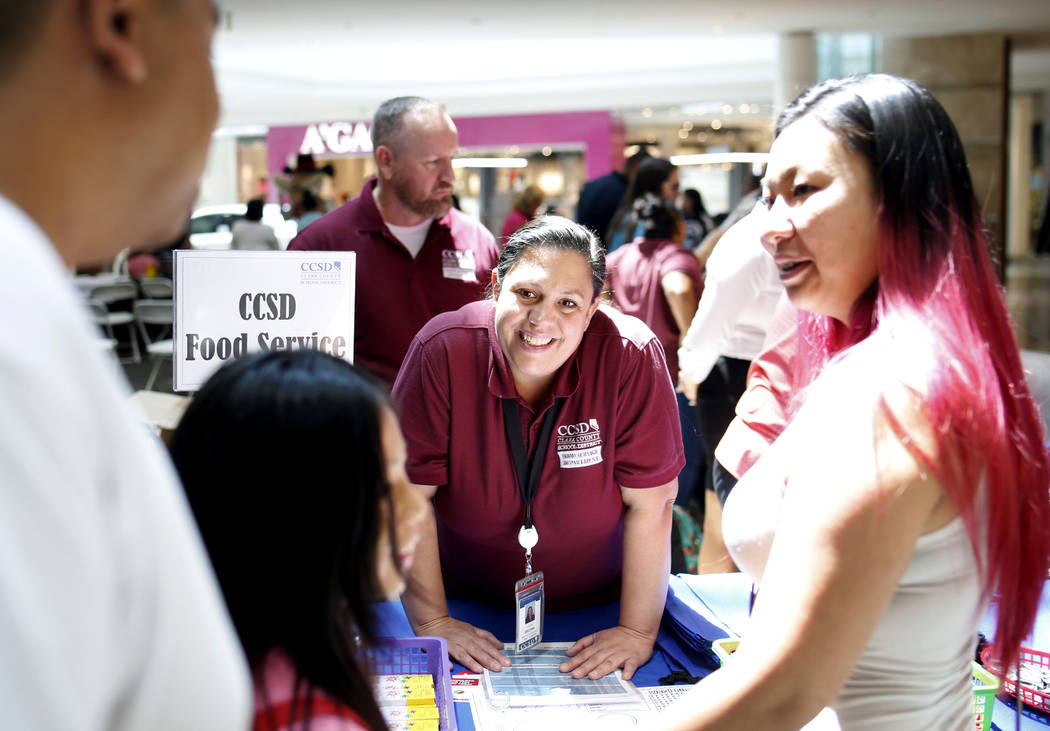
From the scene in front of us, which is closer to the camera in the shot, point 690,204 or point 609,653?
point 609,653

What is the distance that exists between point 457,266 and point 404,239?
0.22 metres

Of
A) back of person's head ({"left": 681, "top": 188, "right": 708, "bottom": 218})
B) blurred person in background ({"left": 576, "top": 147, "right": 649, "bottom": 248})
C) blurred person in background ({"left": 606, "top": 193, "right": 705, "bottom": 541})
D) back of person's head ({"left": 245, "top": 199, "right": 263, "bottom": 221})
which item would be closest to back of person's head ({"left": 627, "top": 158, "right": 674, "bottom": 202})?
blurred person in background ({"left": 606, "top": 193, "right": 705, "bottom": 541})

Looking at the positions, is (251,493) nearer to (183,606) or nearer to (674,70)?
(183,606)

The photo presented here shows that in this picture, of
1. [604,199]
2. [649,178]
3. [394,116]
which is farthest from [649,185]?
[394,116]

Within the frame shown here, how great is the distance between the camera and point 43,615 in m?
0.35

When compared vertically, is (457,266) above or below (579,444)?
above

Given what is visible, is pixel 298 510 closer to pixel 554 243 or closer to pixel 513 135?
pixel 554 243

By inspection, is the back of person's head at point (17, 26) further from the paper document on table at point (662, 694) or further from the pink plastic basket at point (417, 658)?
the paper document on table at point (662, 694)

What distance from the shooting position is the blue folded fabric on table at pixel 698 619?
72.4 inches

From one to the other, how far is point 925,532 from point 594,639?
103 cm

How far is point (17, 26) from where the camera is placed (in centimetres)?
43

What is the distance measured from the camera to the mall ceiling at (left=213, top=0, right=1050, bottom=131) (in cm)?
926

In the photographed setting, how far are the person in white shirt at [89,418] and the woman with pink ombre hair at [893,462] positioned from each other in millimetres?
707

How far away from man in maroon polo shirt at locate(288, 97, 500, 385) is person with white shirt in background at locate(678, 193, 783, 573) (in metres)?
0.83
